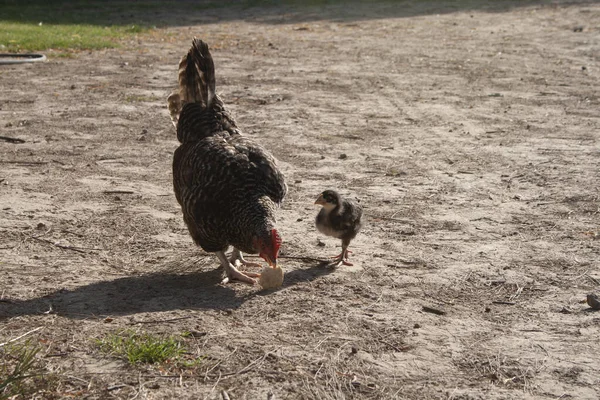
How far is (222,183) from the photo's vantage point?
5.50 m

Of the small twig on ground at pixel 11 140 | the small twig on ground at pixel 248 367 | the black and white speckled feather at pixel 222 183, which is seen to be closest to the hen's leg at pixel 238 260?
the black and white speckled feather at pixel 222 183

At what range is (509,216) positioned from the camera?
23.0ft

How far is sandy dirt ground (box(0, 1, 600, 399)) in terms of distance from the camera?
4.41 metres

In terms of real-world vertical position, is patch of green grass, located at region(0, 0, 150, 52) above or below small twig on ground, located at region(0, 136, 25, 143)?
above

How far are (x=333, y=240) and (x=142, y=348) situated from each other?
8.92 feet

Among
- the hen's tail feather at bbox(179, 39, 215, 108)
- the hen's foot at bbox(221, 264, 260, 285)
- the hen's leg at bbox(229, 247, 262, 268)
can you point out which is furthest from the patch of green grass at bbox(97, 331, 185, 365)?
the hen's tail feather at bbox(179, 39, 215, 108)

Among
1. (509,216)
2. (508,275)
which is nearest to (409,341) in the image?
(508,275)

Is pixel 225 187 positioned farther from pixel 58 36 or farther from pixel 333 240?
pixel 58 36

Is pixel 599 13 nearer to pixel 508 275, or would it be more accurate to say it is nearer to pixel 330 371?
pixel 508 275

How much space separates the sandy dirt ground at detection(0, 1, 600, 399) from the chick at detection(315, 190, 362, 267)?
0.63 feet

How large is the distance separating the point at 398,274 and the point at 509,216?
1.65 metres

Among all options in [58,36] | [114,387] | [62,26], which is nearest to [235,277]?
[114,387]

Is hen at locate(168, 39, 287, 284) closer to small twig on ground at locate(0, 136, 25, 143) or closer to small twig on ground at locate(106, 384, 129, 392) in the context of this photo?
small twig on ground at locate(106, 384, 129, 392)

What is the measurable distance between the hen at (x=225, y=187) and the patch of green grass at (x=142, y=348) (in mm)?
1047
